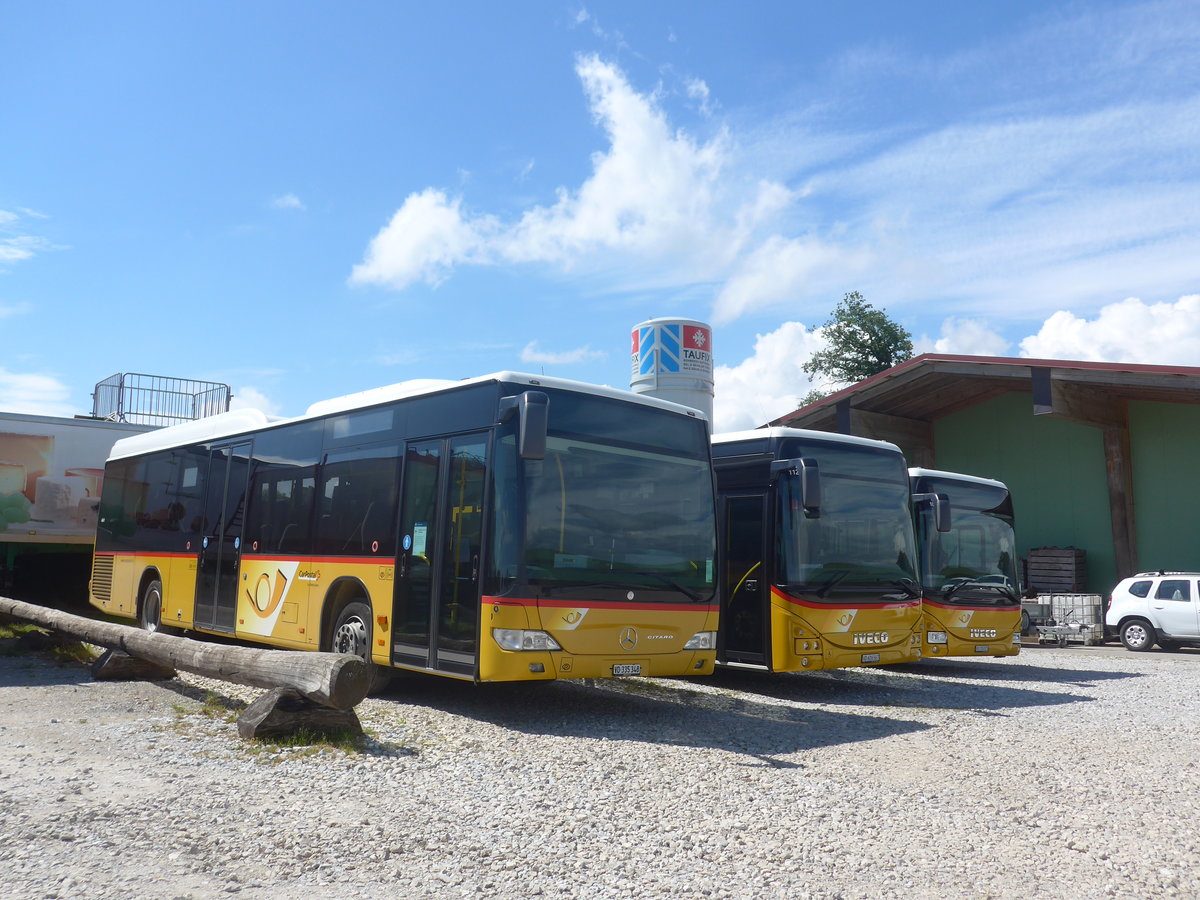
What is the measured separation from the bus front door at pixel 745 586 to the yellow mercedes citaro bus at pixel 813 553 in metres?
0.01

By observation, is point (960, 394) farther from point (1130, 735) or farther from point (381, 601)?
→ point (381, 601)

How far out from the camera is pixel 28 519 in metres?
20.1

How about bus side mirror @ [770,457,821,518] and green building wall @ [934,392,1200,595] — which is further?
green building wall @ [934,392,1200,595]

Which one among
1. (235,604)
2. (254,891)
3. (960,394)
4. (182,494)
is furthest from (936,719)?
(960,394)

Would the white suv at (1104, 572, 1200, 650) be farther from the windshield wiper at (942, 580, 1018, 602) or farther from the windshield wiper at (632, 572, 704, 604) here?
the windshield wiper at (632, 572, 704, 604)

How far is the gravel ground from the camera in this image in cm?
437

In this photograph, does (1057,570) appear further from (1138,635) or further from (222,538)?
(222,538)

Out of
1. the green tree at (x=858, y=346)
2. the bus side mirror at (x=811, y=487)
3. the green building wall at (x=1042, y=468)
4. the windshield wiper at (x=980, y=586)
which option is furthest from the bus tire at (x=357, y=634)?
the green tree at (x=858, y=346)

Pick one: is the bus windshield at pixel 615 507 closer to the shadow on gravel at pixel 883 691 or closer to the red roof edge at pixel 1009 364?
the shadow on gravel at pixel 883 691

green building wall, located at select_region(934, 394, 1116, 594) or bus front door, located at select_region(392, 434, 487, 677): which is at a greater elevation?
green building wall, located at select_region(934, 394, 1116, 594)

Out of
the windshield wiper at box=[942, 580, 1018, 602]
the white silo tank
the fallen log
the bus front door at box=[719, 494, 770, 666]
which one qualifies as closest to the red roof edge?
the white silo tank

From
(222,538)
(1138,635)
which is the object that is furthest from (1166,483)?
(222,538)

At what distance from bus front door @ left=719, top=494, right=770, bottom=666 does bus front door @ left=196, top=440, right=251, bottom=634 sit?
5.69 meters

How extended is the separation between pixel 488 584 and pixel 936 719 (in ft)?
14.5
